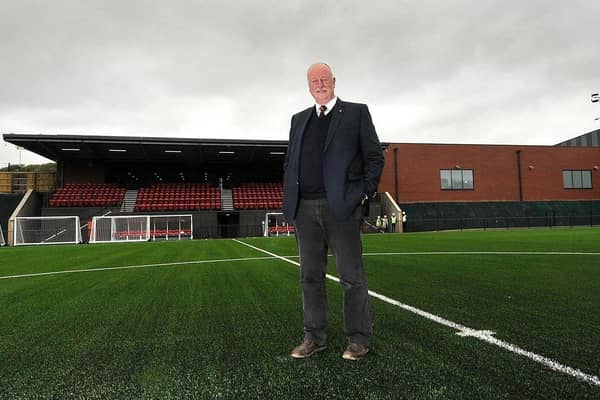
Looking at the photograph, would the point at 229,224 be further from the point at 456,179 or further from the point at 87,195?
the point at 456,179

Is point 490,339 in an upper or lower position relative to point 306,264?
lower

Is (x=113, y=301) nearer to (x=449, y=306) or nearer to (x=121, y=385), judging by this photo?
(x=121, y=385)

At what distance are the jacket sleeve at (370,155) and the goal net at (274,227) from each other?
23173 millimetres

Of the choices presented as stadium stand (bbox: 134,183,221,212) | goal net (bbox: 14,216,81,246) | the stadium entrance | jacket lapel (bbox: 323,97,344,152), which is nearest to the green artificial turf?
jacket lapel (bbox: 323,97,344,152)

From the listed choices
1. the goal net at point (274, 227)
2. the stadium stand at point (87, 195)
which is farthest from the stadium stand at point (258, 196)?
the stadium stand at point (87, 195)

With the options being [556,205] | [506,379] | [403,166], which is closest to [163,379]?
[506,379]

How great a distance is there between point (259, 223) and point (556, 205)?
26.9 m

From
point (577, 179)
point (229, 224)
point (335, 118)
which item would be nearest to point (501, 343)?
point (335, 118)

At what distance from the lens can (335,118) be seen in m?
2.53

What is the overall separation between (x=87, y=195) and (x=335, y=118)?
30397 mm

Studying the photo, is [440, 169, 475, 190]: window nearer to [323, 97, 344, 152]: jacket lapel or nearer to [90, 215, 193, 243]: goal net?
[90, 215, 193, 243]: goal net

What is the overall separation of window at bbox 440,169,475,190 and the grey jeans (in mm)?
Answer: 32949

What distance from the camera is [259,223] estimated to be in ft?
89.7

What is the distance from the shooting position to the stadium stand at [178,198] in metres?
27.8
